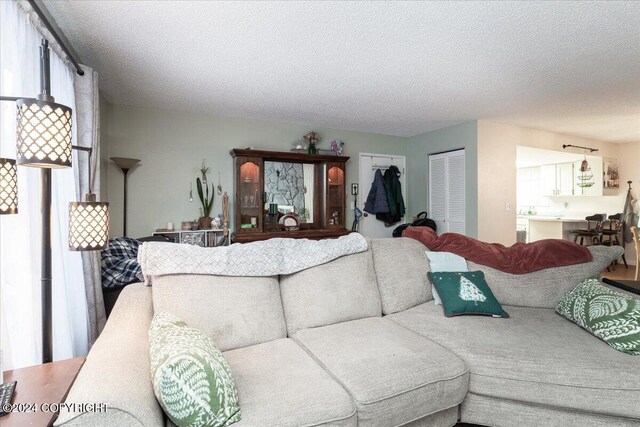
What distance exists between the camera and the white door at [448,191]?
15.7 ft

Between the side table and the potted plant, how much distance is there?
2.96 m

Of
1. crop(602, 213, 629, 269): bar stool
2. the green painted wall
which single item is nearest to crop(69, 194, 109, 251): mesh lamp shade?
the green painted wall

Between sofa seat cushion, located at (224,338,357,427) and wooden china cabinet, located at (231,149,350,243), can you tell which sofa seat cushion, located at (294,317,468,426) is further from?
wooden china cabinet, located at (231,149,350,243)

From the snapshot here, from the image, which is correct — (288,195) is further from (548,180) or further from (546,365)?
(548,180)

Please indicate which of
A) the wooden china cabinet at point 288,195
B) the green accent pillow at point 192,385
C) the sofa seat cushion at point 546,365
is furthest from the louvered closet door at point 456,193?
the green accent pillow at point 192,385

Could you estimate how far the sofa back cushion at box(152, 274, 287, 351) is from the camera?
1.53 meters

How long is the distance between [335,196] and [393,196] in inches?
44.6

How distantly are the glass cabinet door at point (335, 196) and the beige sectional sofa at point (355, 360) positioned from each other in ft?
9.52

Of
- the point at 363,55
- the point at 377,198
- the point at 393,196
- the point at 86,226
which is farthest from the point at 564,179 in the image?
the point at 86,226

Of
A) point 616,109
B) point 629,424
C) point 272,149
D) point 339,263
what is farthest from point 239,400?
point 616,109

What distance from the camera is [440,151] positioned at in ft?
16.6

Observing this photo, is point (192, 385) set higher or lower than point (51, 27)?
lower

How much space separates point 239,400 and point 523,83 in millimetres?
3625

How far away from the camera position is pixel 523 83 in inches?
120
